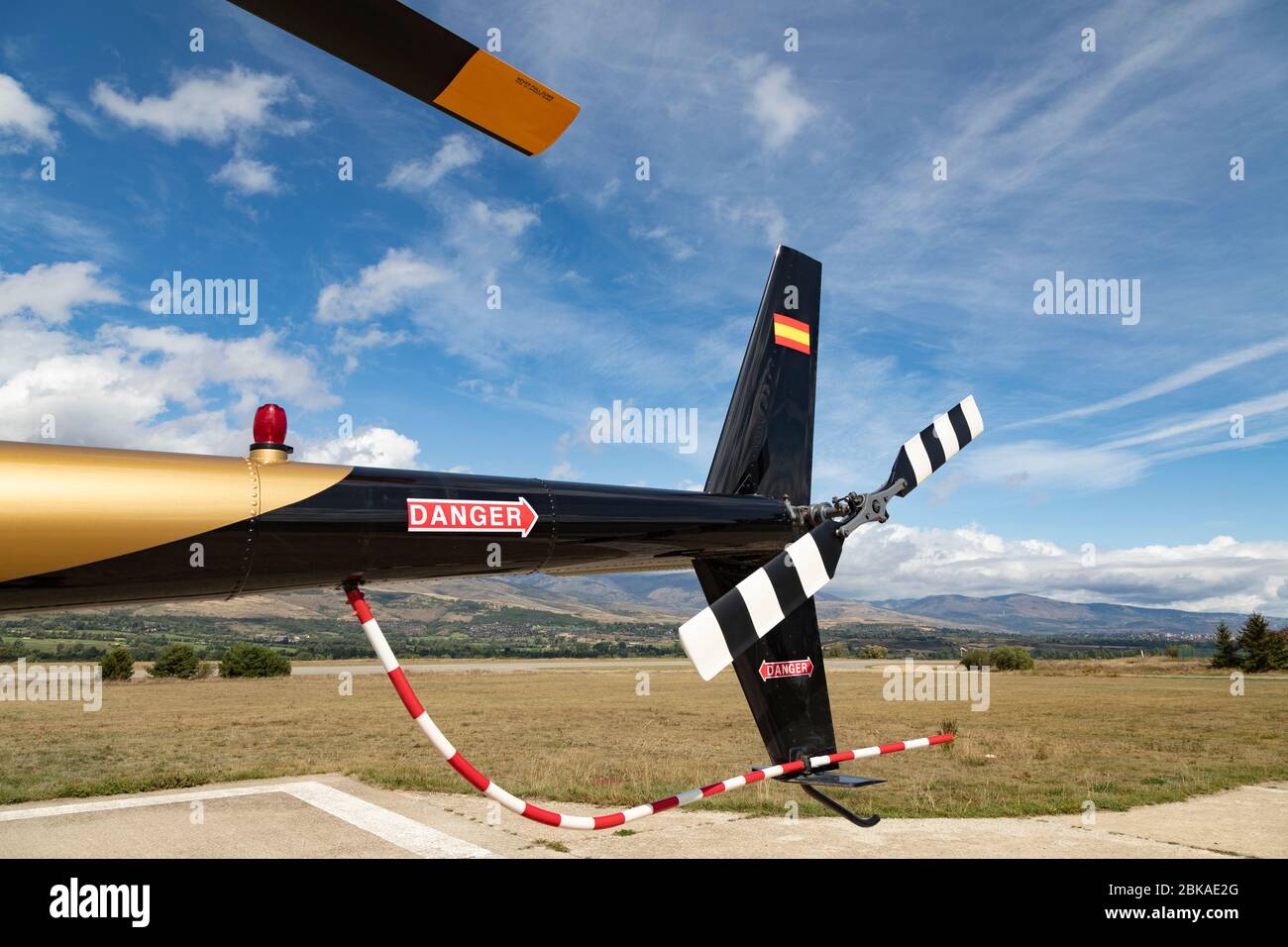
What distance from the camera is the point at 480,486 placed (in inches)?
175

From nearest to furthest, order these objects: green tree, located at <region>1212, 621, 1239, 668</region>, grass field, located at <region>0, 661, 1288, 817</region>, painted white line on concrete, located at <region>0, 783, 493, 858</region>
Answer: painted white line on concrete, located at <region>0, 783, 493, 858</region> < grass field, located at <region>0, 661, 1288, 817</region> < green tree, located at <region>1212, 621, 1239, 668</region>

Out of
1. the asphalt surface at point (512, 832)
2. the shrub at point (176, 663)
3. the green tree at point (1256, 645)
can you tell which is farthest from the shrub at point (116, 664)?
the green tree at point (1256, 645)

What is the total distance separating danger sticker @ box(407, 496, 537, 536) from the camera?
4105mm

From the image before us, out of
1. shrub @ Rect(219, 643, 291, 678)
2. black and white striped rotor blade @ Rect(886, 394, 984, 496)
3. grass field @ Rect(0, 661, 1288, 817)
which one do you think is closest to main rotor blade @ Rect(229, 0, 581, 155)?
black and white striped rotor blade @ Rect(886, 394, 984, 496)

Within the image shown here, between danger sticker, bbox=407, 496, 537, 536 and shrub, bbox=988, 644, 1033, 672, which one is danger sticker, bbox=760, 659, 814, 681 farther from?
shrub, bbox=988, 644, 1033, 672

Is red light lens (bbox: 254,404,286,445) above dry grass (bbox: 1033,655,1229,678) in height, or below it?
above

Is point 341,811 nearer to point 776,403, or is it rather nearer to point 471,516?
point 471,516

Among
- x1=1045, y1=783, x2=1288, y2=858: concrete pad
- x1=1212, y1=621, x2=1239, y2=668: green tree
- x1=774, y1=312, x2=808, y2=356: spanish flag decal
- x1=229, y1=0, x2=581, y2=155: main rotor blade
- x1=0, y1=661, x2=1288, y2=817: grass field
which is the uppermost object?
x1=229, y1=0, x2=581, y2=155: main rotor blade

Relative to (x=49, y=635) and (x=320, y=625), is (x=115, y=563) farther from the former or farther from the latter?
(x=320, y=625)

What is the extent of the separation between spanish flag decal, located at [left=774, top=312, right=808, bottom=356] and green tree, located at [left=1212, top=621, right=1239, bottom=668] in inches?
2704

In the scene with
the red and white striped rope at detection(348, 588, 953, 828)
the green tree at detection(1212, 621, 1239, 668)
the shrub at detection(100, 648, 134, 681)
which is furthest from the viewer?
the green tree at detection(1212, 621, 1239, 668)

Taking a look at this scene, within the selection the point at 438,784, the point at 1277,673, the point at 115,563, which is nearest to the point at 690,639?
the point at 115,563

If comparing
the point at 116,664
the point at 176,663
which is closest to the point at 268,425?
the point at 116,664
